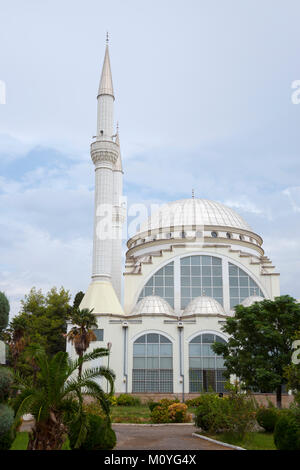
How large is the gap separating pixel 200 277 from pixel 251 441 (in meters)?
31.1

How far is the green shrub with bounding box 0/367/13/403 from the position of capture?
13.6 meters

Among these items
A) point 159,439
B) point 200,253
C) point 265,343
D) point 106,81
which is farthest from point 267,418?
point 106,81

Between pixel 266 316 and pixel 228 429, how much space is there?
13.7m

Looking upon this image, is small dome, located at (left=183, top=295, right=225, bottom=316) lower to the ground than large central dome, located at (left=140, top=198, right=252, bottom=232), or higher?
lower

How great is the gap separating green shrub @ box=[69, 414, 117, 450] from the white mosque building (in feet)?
87.9

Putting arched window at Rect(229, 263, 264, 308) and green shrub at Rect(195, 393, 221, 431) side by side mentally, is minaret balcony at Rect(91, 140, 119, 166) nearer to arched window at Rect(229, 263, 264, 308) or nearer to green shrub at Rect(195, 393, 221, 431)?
arched window at Rect(229, 263, 264, 308)

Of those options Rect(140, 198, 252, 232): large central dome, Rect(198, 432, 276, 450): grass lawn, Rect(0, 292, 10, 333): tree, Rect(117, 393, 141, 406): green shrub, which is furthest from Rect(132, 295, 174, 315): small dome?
Rect(0, 292, 10, 333): tree

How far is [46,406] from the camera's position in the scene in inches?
535

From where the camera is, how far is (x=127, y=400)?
37438mm

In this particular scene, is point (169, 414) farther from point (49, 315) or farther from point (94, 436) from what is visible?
point (49, 315)

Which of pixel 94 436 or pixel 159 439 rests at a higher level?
pixel 94 436

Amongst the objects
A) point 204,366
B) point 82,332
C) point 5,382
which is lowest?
point 5,382

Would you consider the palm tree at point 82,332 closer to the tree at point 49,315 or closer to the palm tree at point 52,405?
the tree at point 49,315
